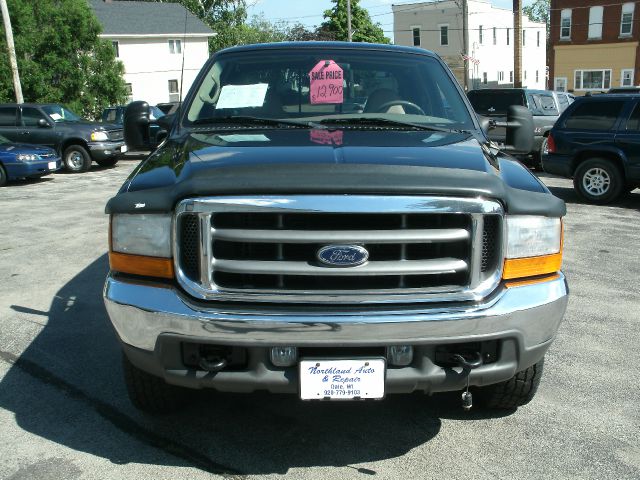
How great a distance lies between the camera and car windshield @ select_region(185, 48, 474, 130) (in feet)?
13.2

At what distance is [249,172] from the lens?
282cm

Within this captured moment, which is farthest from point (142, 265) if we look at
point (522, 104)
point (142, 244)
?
point (522, 104)

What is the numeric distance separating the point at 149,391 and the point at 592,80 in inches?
2022

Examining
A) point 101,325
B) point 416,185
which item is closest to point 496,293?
point 416,185

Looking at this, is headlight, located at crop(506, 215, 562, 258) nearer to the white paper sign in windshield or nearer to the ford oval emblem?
the ford oval emblem

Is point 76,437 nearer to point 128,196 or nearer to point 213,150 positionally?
point 128,196

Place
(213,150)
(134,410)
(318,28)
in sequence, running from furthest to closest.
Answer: (318,28) < (134,410) < (213,150)

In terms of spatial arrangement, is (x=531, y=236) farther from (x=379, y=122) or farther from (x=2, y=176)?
(x=2, y=176)

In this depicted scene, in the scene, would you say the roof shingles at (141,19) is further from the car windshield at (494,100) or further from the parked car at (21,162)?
the car windshield at (494,100)

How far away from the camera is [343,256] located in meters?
2.76

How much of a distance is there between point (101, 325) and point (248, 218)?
2.83 meters

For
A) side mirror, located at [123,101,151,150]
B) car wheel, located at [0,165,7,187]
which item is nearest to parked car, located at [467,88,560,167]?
car wheel, located at [0,165,7,187]

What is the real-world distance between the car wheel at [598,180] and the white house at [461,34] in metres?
41.6

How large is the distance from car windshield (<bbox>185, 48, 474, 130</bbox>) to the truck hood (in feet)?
1.92
